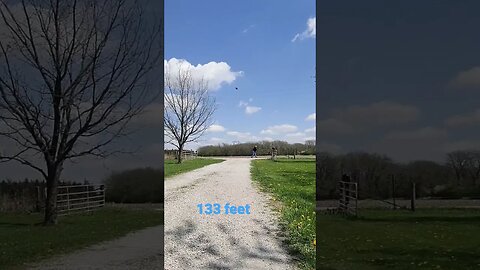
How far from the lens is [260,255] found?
3.52 metres

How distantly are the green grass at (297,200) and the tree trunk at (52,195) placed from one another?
183cm

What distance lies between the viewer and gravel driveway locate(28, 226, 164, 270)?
326cm

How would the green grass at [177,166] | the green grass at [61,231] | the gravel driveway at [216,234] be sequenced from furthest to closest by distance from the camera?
the gravel driveway at [216,234], the green grass at [177,166], the green grass at [61,231]

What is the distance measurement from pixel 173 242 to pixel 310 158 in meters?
1.53

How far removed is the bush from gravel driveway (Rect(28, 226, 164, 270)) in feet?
1.22

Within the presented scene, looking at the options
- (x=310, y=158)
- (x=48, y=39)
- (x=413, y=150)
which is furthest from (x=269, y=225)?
(x=48, y=39)

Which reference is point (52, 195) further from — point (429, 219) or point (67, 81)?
point (429, 219)

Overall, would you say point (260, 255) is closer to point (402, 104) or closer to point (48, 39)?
point (402, 104)

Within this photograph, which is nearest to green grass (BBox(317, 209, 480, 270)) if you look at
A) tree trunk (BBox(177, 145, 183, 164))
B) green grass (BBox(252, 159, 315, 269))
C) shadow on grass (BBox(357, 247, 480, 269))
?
shadow on grass (BBox(357, 247, 480, 269))

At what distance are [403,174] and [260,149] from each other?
1.31 metres

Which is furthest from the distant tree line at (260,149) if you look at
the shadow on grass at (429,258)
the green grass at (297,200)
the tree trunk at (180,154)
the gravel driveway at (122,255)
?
the shadow on grass at (429,258)

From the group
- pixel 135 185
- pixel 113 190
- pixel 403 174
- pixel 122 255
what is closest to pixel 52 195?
pixel 113 190

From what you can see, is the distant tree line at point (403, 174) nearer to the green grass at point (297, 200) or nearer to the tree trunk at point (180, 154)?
the green grass at point (297, 200)

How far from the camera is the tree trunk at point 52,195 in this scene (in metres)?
3.21
